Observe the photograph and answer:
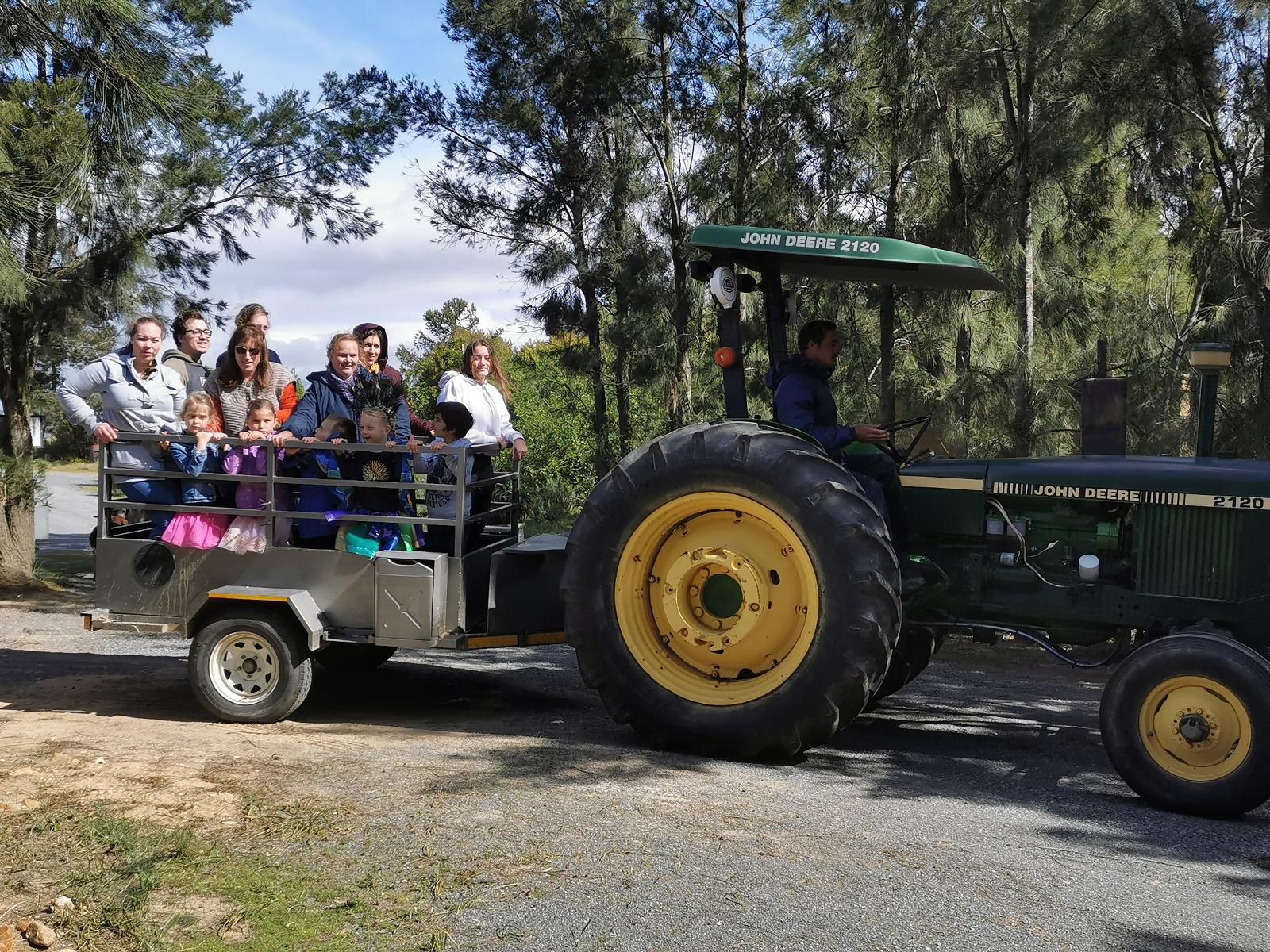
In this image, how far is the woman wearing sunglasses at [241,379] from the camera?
6.67m

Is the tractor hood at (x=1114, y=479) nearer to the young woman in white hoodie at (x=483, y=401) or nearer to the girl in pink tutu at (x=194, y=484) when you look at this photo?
the young woman in white hoodie at (x=483, y=401)

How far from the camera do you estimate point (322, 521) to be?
251 inches

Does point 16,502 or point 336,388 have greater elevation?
point 336,388

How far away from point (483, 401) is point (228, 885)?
3688 mm

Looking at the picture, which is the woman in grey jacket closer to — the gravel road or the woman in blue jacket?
the woman in blue jacket

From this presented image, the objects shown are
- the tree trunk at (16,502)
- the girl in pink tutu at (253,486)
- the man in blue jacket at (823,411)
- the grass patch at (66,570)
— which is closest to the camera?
the man in blue jacket at (823,411)

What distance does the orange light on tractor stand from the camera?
6.03 meters

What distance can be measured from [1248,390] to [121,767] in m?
8.28

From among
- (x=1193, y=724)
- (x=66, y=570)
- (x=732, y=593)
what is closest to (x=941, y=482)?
(x=732, y=593)

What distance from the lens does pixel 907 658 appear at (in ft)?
22.5

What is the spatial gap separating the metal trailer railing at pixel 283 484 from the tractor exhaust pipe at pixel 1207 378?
3.47m

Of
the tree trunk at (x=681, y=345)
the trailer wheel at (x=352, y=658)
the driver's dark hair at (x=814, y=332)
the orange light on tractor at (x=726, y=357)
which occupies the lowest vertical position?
the trailer wheel at (x=352, y=658)

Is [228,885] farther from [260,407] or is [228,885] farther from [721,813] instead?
[260,407]

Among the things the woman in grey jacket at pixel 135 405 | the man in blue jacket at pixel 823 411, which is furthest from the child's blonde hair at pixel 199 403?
the man in blue jacket at pixel 823 411
